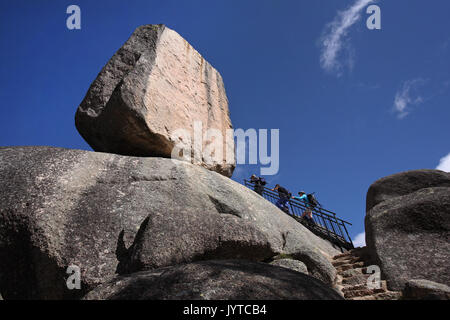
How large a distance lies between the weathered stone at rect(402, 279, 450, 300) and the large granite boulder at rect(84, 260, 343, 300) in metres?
1.60

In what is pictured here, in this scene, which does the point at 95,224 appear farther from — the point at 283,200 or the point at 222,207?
the point at 283,200

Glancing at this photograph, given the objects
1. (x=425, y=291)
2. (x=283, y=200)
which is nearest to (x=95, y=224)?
(x=425, y=291)

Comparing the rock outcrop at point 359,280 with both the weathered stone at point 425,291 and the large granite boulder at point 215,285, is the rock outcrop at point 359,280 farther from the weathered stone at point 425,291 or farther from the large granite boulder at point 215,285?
→ the large granite boulder at point 215,285

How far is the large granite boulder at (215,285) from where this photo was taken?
201cm

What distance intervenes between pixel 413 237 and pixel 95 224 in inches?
196

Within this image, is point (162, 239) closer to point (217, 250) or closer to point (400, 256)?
point (217, 250)

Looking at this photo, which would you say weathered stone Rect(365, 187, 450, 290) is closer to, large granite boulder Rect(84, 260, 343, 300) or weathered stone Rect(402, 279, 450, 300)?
weathered stone Rect(402, 279, 450, 300)

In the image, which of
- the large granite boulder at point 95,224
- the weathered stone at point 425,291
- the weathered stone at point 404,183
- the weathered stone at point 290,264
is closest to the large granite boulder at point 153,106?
the large granite boulder at point 95,224

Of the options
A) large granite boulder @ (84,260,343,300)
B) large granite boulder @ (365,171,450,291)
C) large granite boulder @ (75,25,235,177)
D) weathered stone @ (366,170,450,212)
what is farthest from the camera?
weathered stone @ (366,170,450,212)

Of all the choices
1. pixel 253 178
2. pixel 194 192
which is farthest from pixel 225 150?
pixel 253 178

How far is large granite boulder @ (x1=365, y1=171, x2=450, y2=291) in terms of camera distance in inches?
177

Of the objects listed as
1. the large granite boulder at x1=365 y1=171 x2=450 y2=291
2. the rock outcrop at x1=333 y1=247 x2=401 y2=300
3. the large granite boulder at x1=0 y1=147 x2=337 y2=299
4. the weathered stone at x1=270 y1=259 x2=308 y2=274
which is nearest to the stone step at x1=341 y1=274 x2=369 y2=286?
the rock outcrop at x1=333 y1=247 x2=401 y2=300

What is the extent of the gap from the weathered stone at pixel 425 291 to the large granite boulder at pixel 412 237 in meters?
0.94

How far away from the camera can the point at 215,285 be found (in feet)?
6.81
